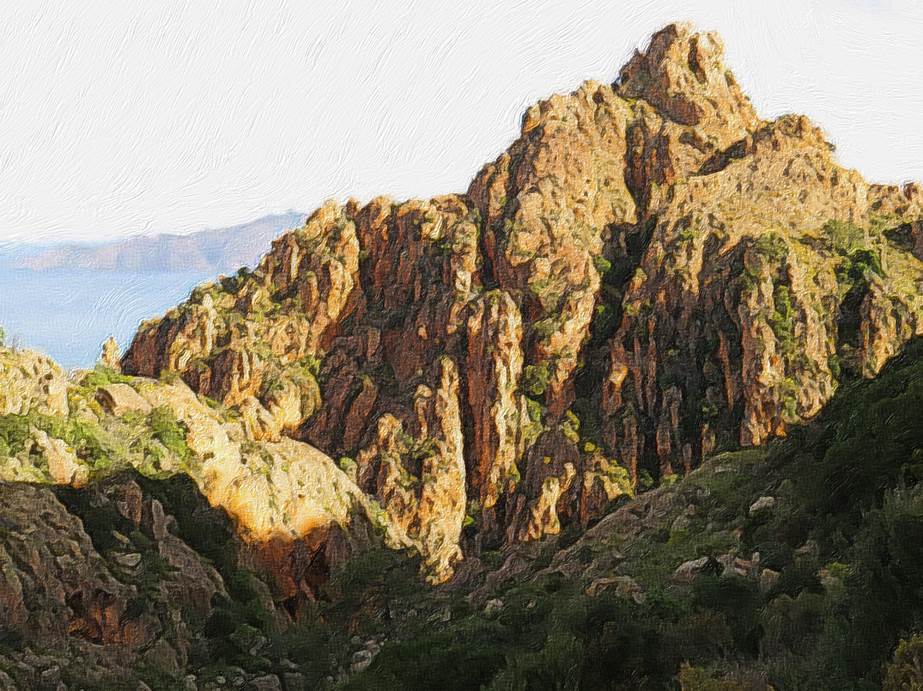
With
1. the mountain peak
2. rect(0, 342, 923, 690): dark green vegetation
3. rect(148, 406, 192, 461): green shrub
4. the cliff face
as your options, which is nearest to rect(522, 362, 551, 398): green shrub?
the cliff face

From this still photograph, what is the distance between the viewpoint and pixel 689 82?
105 m

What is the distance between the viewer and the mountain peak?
103 metres

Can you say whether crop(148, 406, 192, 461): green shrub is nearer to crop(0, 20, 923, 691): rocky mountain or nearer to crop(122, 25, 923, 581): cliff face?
crop(0, 20, 923, 691): rocky mountain

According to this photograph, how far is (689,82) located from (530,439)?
1608 inches

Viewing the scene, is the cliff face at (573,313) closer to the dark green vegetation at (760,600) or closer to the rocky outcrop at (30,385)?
the rocky outcrop at (30,385)

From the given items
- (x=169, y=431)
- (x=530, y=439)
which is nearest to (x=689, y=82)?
(x=530, y=439)

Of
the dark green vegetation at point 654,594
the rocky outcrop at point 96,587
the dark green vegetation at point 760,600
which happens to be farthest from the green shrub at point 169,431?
the dark green vegetation at point 760,600

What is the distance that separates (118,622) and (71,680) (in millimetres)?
5393

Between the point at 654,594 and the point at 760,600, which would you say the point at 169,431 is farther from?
the point at 760,600

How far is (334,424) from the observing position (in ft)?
308

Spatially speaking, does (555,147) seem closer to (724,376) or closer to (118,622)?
(724,376)

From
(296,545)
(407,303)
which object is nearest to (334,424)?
(407,303)

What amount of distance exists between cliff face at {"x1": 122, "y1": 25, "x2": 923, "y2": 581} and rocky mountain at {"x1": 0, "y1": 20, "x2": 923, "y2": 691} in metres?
0.29

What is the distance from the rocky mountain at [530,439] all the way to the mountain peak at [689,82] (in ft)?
1.13
